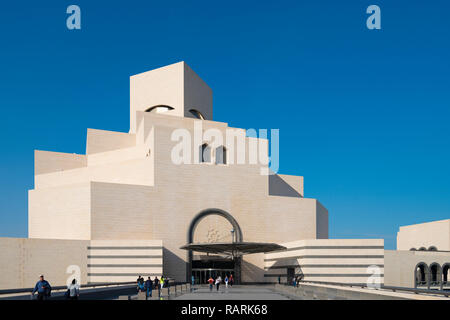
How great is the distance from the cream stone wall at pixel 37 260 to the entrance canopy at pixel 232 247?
9.77 metres

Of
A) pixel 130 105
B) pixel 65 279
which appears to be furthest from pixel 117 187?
pixel 130 105

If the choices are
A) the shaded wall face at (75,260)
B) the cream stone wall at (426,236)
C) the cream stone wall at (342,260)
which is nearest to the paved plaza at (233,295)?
the shaded wall face at (75,260)

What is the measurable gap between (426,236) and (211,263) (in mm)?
38223

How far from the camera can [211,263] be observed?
167 ft

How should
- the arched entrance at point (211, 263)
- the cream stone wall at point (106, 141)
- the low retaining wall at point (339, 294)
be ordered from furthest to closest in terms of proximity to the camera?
1. the cream stone wall at point (106, 141)
2. the arched entrance at point (211, 263)
3. the low retaining wall at point (339, 294)

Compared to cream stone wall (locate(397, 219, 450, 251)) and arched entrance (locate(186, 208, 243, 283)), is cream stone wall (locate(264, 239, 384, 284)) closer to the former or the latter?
arched entrance (locate(186, 208, 243, 283))

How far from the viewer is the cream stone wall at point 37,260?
134 feet

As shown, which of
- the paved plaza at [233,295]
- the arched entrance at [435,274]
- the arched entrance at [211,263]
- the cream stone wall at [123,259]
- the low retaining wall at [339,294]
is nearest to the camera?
the low retaining wall at [339,294]

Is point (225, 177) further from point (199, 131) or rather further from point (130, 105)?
point (130, 105)

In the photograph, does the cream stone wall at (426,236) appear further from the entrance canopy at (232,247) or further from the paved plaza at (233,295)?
the paved plaza at (233,295)

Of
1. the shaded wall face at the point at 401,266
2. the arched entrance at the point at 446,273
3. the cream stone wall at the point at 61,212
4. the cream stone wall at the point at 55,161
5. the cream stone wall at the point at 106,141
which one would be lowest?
the arched entrance at the point at 446,273

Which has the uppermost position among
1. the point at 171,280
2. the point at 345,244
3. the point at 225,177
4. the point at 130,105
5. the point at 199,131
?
the point at 130,105
